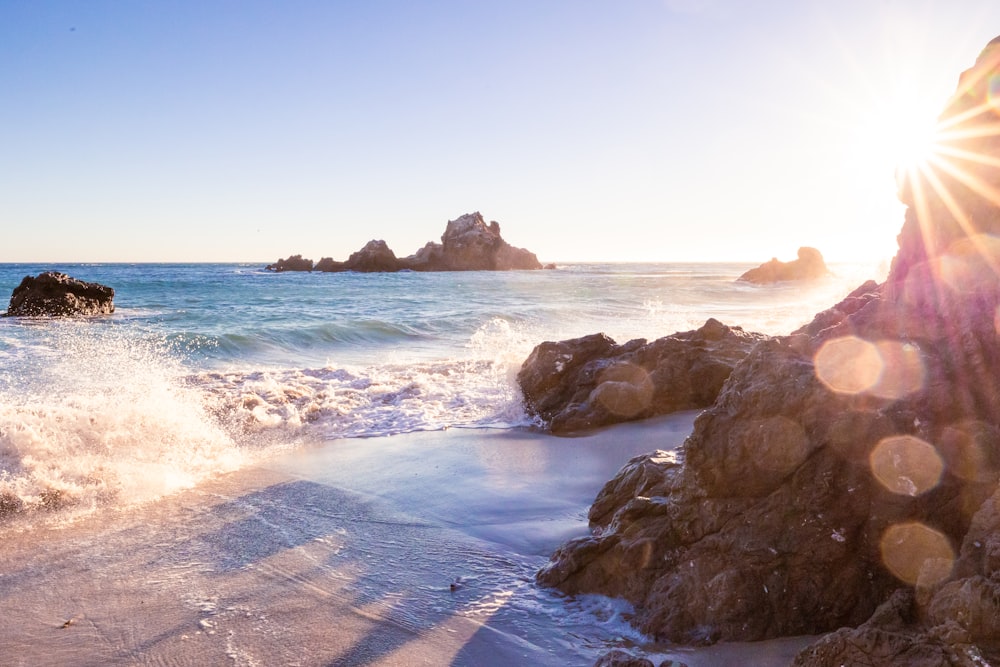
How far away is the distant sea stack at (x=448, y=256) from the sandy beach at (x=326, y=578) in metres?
76.8

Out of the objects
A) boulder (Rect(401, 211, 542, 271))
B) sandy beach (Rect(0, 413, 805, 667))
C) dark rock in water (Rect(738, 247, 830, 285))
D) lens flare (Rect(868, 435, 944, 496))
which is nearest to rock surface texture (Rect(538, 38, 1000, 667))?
lens flare (Rect(868, 435, 944, 496))

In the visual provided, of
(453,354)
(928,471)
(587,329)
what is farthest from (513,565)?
(587,329)

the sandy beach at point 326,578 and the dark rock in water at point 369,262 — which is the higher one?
the dark rock in water at point 369,262

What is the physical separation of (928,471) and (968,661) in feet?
3.73

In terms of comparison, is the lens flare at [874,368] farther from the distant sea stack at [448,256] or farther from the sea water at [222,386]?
the distant sea stack at [448,256]

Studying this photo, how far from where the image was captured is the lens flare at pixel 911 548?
2885 millimetres

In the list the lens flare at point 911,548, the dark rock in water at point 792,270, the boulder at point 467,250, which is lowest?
the lens flare at point 911,548

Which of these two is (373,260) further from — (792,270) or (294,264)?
(792,270)

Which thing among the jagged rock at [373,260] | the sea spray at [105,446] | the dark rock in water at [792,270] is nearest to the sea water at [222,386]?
the sea spray at [105,446]

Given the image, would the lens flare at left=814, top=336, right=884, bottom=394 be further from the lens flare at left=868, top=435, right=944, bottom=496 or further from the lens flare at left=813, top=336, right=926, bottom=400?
the lens flare at left=868, top=435, right=944, bottom=496

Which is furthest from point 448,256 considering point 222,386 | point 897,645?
point 897,645

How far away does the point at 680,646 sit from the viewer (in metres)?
3.23

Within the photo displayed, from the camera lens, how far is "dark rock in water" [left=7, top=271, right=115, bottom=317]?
22.8 metres

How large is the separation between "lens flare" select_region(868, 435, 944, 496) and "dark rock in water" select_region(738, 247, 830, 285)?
58375 millimetres
